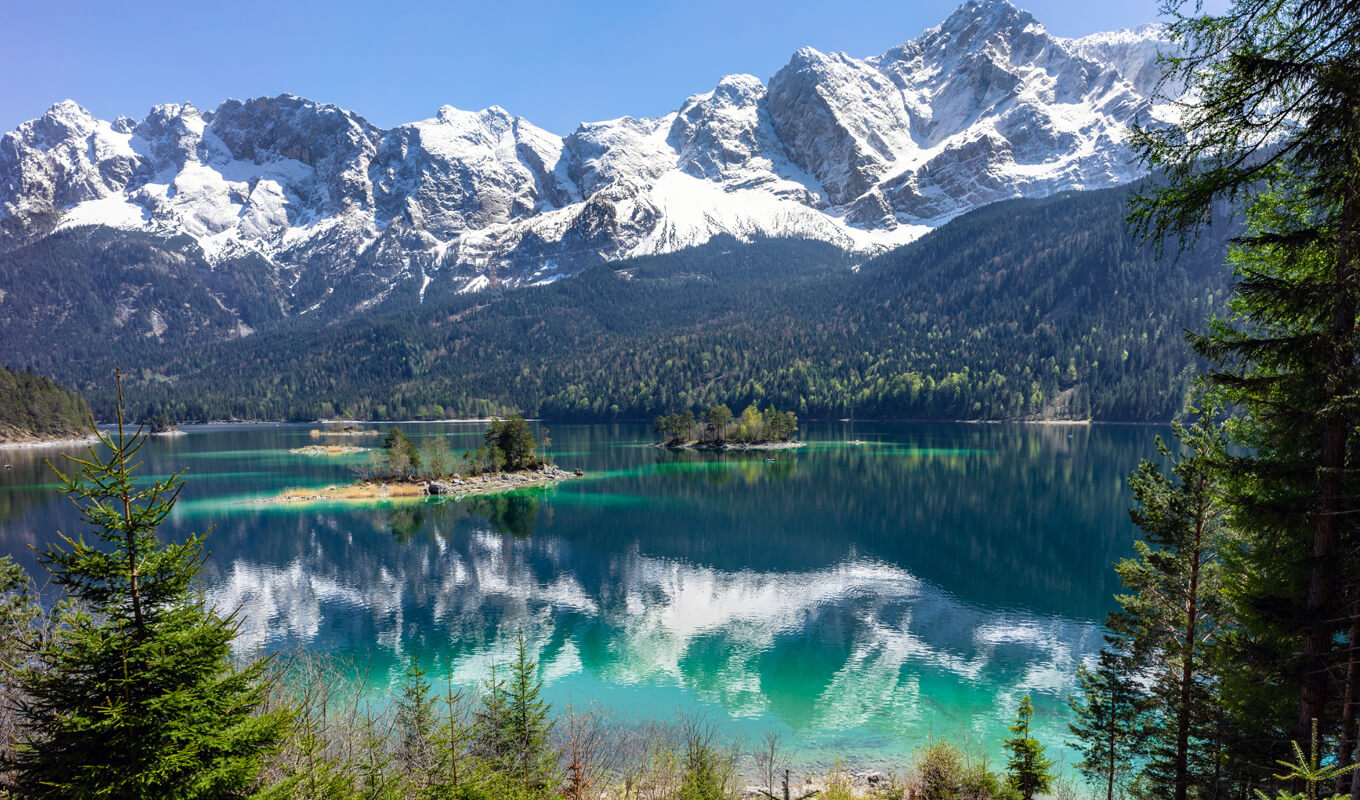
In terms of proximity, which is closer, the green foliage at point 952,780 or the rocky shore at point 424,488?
the green foliage at point 952,780

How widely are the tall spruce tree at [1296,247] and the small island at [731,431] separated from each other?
117333mm

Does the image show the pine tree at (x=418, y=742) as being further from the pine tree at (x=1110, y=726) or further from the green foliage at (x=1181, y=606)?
the pine tree at (x=1110, y=726)

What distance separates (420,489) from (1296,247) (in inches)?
3412

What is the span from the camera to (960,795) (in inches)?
679

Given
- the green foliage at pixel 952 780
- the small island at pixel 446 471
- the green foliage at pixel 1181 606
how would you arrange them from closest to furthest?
the green foliage at pixel 1181 606, the green foliage at pixel 952 780, the small island at pixel 446 471

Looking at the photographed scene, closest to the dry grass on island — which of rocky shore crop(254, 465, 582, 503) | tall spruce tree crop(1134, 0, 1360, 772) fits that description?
rocky shore crop(254, 465, 582, 503)

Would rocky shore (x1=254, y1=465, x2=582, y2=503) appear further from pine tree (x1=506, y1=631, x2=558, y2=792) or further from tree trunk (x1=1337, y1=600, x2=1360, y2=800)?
tree trunk (x1=1337, y1=600, x2=1360, y2=800)

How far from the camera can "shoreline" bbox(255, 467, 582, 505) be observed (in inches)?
3078

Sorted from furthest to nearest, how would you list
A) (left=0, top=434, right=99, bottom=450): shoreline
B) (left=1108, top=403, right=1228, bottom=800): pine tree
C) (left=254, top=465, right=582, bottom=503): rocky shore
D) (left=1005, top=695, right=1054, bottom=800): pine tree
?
1. (left=0, top=434, right=99, bottom=450): shoreline
2. (left=254, top=465, right=582, bottom=503): rocky shore
3. (left=1005, top=695, right=1054, bottom=800): pine tree
4. (left=1108, top=403, right=1228, bottom=800): pine tree

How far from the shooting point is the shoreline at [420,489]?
78188 millimetres

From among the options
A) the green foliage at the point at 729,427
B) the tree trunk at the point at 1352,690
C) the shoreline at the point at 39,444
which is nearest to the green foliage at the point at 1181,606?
the tree trunk at the point at 1352,690

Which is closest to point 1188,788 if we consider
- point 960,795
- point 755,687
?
point 960,795

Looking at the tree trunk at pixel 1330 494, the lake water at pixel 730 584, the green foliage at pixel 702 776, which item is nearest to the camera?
the tree trunk at pixel 1330 494

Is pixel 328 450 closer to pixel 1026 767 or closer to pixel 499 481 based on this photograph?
pixel 499 481
